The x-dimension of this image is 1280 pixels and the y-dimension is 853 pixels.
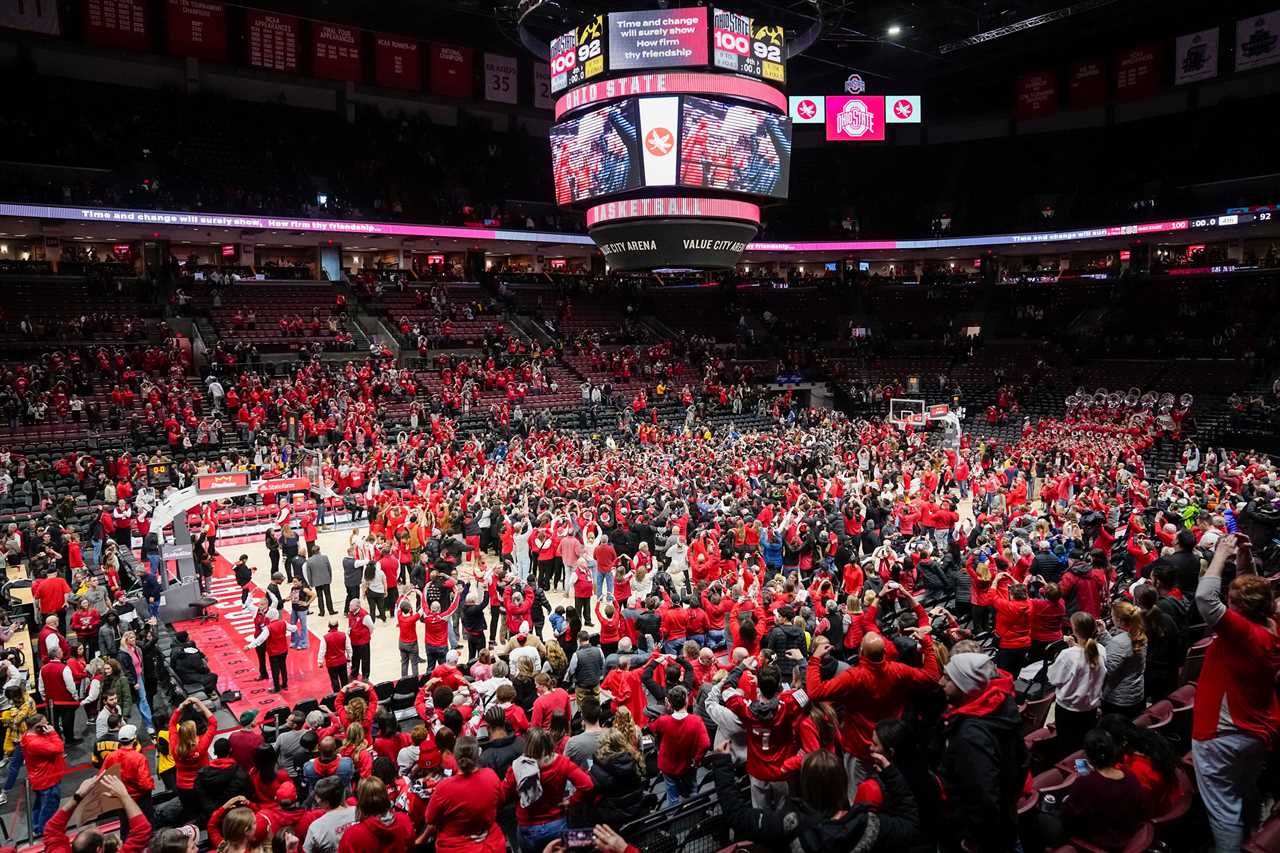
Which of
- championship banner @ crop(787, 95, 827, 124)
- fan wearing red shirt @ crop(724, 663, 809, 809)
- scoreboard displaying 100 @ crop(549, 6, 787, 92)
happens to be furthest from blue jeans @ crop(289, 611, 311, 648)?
championship banner @ crop(787, 95, 827, 124)

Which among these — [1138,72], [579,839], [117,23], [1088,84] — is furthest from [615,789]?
[1088,84]

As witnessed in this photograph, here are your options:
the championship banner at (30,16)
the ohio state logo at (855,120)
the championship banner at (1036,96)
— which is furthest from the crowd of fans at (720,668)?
the championship banner at (1036,96)

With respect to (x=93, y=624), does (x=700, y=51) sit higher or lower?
higher

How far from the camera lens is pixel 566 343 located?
3603 centimetres

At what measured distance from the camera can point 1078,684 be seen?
18.7 feet

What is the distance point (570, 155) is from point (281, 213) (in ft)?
49.0

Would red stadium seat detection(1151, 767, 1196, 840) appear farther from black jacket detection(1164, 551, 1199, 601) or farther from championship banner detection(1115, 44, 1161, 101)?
championship banner detection(1115, 44, 1161, 101)

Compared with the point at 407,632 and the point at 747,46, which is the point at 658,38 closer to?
the point at 747,46

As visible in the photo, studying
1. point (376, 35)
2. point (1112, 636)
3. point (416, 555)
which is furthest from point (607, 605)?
point (376, 35)

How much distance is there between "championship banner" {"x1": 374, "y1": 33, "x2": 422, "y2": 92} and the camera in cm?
3803

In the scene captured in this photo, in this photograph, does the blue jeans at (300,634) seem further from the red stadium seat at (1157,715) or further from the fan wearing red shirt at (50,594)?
the red stadium seat at (1157,715)

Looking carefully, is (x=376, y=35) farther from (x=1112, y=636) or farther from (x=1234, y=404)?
(x=1112, y=636)

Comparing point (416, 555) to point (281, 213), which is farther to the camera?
point (281, 213)

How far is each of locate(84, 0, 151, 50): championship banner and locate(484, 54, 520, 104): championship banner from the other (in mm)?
14174
